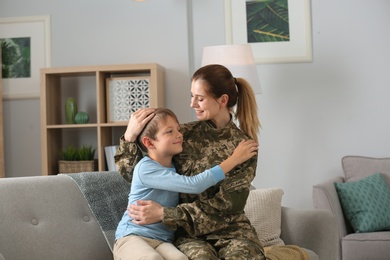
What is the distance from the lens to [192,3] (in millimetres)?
5488

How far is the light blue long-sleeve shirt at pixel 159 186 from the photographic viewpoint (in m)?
2.56

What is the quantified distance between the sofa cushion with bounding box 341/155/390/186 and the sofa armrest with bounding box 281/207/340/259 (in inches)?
68.1

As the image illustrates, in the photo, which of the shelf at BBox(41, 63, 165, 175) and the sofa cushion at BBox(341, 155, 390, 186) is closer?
the sofa cushion at BBox(341, 155, 390, 186)

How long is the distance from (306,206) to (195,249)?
2.95 meters

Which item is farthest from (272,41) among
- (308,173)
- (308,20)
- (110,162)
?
(110,162)

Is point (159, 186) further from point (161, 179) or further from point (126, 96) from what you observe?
point (126, 96)

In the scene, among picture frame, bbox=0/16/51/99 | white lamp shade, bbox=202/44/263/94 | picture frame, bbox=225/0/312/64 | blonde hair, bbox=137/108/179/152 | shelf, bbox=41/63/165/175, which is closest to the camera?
blonde hair, bbox=137/108/179/152

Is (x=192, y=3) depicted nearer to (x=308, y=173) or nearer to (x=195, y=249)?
(x=308, y=173)

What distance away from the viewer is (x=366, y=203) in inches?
184

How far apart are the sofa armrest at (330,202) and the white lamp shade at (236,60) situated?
31.8 inches

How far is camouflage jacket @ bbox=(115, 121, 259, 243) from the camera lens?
2.63 metres

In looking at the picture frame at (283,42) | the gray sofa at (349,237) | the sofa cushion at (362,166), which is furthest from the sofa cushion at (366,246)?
the picture frame at (283,42)

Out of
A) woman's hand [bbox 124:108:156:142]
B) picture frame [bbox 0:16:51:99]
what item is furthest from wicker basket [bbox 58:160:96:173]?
woman's hand [bbox 124:108:156:142]

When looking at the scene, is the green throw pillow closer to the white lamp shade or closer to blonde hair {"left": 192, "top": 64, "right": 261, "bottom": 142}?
the white lamp shade
